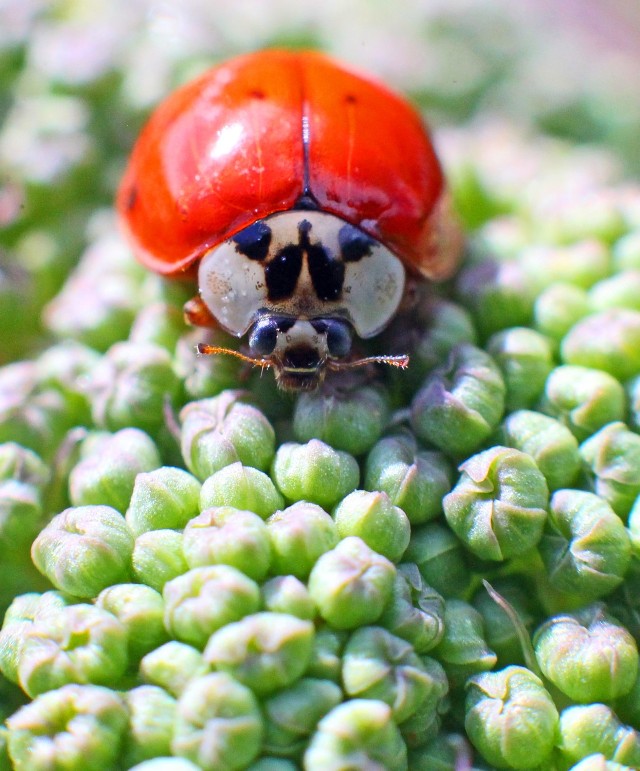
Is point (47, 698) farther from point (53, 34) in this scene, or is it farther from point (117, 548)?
point (53, 34)

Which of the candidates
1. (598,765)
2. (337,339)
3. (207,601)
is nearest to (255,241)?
(337,339)

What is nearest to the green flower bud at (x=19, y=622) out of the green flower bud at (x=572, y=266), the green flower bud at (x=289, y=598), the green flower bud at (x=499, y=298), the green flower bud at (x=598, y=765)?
the green flower bud at (x=289, y=598)

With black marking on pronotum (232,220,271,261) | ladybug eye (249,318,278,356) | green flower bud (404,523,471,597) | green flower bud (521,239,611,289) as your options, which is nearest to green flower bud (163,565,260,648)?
green flower bud (404,523,471,597)

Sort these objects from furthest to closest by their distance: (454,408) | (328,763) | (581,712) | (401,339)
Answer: (401,339) < (454,408) < (581,712) < (328,763)

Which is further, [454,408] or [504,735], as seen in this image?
[454,408]

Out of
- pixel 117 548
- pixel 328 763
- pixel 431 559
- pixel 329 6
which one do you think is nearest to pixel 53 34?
pixel 329 6

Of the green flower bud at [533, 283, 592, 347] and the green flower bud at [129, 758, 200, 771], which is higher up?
the green flower bud at [533, 283, 592, 347]

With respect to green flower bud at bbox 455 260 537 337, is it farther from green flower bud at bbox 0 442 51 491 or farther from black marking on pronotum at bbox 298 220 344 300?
green flower bud at bbox 0 442 51 491
